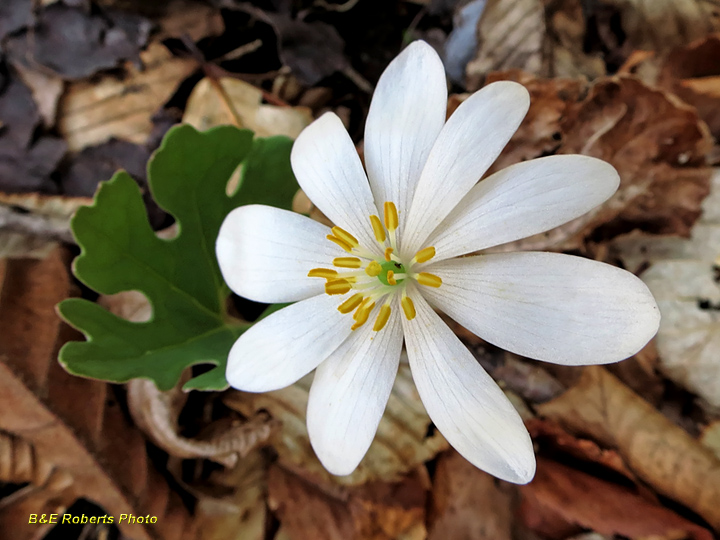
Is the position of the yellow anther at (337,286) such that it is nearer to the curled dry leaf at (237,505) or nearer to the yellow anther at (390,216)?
the yellow anther at (390,216)

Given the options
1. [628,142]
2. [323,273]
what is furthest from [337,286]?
[628,142]

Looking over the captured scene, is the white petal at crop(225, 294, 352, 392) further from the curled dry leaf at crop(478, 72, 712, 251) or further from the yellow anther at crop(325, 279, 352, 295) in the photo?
the curled dry leaf at crop(478, 72, 712, 251)

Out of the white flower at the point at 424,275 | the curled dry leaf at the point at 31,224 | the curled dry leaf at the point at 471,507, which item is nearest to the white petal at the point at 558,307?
the white flower at the point at 424,275

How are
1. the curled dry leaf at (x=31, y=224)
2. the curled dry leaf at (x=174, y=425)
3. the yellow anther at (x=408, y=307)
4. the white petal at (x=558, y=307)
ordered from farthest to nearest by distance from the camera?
1. the curled dry leaf at (x=31, y=224)
2. the curled dry leaf at (x=174, y=425)
3. the yellow anther at (x=408, y=307)
4. the white petal at (x=558, y=307)

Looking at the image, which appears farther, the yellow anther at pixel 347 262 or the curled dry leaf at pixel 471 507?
the curled dry leaf at pixel 471 507

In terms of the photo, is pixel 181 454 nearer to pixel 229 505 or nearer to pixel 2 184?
pixel 229 505

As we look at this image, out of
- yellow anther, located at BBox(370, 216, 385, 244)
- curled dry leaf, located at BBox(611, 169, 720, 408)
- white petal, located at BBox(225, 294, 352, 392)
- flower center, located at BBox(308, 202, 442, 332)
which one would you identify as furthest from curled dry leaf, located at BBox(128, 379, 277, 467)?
curled dry leaf, located at BBox(611, 169, 720, 408)
